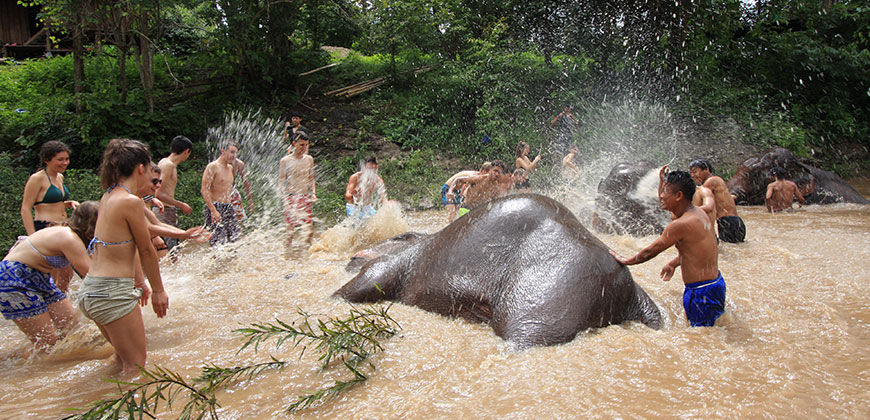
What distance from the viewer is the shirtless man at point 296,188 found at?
710 cm

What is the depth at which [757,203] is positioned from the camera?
10.2 m

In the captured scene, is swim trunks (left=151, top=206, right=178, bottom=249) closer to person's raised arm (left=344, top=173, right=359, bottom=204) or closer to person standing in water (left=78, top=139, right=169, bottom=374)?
person's raised arm (left=344, top=173, right=359, bottom=204)

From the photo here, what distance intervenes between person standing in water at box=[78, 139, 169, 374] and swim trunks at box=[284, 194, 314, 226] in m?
3.79

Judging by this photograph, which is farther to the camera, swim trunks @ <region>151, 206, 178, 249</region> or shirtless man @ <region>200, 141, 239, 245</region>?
shirtless man @ <region>200, 141, 239, 245</region>

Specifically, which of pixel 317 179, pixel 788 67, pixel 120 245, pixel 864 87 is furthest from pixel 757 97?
pixel 120 245

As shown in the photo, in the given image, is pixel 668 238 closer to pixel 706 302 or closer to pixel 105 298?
pixel 706 302

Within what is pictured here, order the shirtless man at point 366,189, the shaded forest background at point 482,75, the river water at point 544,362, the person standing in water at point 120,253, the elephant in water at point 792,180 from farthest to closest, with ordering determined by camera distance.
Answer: the shaded forest background at point 482,75, the elephant in water at point 792,180, the shirtless man at point 366,189, the person standing in water at point 120,253, the river water at point 544,362

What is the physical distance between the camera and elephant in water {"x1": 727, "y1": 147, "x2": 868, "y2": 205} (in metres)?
9.86

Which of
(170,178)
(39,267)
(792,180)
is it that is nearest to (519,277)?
(39,267)

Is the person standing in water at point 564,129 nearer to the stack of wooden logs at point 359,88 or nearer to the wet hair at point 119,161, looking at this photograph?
the stack of wooden logs at point 359,88

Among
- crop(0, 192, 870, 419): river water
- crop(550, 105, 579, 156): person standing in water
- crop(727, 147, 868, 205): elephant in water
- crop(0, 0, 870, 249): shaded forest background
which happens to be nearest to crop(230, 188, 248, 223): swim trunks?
crop(0, 192, 870, 419): river water

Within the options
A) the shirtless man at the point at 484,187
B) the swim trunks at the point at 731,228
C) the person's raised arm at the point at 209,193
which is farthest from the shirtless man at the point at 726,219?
the person's raised arm at the point at 209,193

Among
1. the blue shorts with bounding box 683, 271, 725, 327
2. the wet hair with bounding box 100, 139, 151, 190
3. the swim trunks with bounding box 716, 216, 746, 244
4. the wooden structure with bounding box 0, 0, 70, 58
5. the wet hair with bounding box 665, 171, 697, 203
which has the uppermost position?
the wooden structure with bounding box 0, 0, 70, 58

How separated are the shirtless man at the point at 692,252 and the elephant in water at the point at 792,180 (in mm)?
7311
